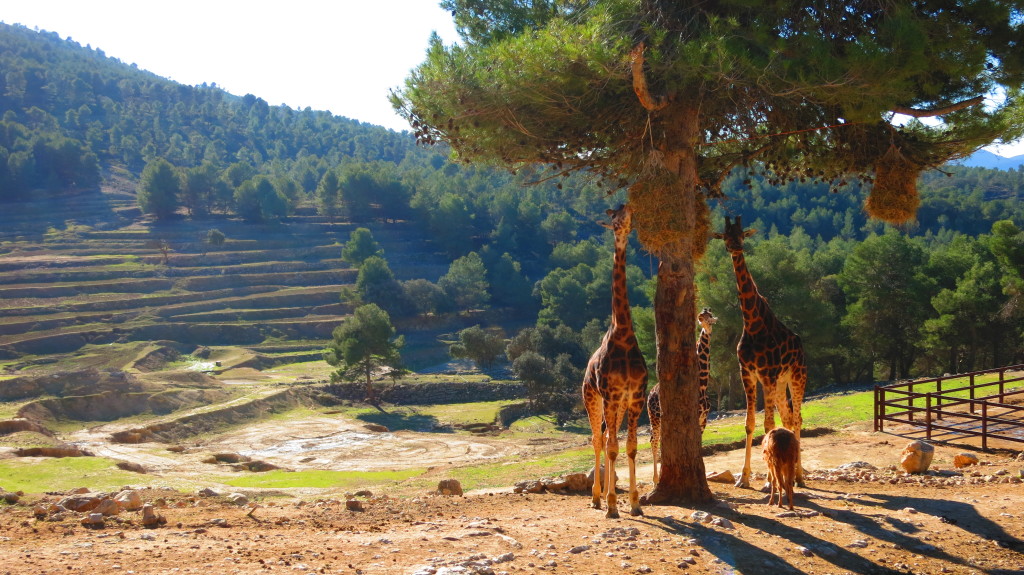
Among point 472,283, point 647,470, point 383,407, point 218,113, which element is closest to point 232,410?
Answer: point 383,407

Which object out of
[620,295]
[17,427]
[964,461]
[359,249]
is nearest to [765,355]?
[620,295]

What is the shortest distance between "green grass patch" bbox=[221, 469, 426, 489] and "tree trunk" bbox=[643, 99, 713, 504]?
434 inches

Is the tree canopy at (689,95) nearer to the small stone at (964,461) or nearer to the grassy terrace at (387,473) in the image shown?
the small stone at (964,461)

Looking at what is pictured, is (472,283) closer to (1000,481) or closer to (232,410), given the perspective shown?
(232,410)

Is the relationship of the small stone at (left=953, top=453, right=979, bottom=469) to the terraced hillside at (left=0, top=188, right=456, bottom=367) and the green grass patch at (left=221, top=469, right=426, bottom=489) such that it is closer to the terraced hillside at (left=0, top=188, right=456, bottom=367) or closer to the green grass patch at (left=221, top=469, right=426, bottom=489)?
the green grass patch at (left=221, top=469, right=426, bottom=489)

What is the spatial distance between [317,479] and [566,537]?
1448cm

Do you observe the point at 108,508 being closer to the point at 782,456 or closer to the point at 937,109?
the point at 782,456

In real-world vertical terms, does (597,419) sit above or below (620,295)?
below

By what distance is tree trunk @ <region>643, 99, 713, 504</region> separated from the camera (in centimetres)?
1011

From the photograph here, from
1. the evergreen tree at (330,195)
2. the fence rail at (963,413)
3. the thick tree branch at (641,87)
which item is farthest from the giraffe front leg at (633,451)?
the evergreen tree at (330,195)

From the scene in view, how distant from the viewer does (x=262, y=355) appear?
6219 cm

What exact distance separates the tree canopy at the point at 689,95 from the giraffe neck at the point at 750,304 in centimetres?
82

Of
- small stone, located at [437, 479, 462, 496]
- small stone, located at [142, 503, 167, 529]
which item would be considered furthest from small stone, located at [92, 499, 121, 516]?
small stone, located at [437, 479, 462, 496]

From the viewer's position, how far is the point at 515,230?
347ft
